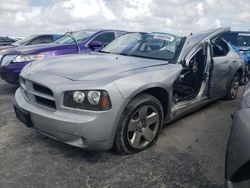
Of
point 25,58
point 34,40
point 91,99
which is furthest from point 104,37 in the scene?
point 91,99

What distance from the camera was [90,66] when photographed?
3297mm

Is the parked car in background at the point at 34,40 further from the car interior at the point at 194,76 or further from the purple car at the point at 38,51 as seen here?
the car interior at the point at 194,76

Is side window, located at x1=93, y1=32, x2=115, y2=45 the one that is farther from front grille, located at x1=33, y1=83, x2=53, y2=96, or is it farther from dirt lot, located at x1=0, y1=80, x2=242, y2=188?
front grille, located at x1=33, y1=83, x2=53, y2=96

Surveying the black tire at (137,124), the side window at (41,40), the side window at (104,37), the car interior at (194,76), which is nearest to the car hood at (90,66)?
the black tire at (137,124)

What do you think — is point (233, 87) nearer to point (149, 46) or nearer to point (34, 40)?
point (149, 46)

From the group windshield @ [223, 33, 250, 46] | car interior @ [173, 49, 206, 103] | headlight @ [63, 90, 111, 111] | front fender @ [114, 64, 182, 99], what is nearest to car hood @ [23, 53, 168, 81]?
front fender @ [114, 64, 182, 99]

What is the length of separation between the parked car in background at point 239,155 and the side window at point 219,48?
296 cm

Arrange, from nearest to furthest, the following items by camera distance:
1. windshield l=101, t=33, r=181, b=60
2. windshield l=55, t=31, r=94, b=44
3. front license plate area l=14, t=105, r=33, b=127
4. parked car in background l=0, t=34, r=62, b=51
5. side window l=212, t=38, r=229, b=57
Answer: front license plate area l=14, t=105, r=33, b=127, windshield l=101, t=33, r=181, b=60, side window l=212, t=38, r=229, b=57, windshield l=55, t=31, r=94, b=44, parked car in background l=0, t=34, r=62, b=51

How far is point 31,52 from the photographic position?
18.9 ft

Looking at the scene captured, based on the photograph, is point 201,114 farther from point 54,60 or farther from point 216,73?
point 54,60

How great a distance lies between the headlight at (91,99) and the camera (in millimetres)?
2717

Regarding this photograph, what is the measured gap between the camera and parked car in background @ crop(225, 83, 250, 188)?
1.69m

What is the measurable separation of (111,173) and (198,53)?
2.51 metres

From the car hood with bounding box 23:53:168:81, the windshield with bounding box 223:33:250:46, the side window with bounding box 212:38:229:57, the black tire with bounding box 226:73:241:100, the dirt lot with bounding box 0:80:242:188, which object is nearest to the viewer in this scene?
the dirt lot with bounding box 0:80:242:188
